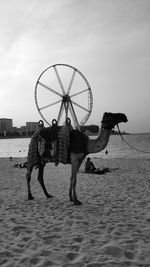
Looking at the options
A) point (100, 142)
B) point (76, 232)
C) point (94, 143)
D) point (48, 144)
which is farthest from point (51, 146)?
point (76, 232)

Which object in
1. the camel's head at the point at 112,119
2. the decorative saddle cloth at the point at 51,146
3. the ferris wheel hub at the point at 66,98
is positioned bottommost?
the decorative saddle cloth at the point at 51,146

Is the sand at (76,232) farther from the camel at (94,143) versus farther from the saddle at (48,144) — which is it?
the saddle at (48,144)

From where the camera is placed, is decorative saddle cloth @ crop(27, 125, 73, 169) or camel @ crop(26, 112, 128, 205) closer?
camel @ crop(26, 112, 128, 205)

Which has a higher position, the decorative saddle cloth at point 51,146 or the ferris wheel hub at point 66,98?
the ferris wheel hub at point 66,98

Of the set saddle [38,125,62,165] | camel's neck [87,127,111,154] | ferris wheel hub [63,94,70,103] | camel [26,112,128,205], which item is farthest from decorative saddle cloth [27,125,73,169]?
ferris wheel hub [63,94,70,103]

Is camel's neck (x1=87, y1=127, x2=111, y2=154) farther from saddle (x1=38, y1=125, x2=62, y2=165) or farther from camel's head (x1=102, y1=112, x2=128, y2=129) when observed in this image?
saddle (x1=38, y1=125, x2=62, y2=165)

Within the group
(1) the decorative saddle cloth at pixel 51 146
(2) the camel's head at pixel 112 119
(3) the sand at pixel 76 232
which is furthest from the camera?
(1) the decorative saddle cloth at pixel 51 146

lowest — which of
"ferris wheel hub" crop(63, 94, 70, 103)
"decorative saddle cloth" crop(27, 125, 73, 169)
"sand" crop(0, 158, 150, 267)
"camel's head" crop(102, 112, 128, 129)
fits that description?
"sand" crop(0, 158, 150, 267)

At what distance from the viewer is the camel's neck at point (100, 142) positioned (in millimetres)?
8422

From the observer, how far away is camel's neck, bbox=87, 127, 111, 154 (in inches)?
332

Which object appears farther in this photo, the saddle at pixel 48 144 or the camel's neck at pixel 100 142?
the saddle at pixel 48 144

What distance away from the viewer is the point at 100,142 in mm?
8547

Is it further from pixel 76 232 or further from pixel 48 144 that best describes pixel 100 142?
pixel 76 232

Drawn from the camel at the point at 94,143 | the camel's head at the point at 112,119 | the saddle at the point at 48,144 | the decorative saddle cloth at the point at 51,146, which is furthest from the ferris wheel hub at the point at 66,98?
the camel's head at the point at 112,119
